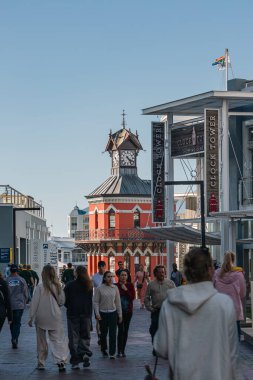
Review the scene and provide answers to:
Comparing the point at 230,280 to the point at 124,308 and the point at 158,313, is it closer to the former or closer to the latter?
the point at 158,313

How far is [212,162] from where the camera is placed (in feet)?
130

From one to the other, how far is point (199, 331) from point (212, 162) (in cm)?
3281

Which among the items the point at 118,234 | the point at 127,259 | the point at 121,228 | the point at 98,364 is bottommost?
the point at 98,364

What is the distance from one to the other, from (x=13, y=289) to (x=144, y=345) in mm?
2864

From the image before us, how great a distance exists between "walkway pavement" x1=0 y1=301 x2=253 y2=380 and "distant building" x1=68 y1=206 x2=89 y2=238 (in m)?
153

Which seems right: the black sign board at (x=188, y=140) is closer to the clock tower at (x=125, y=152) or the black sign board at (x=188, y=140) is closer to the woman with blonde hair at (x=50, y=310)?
the woman with blonde hair at (x=50, y=310)

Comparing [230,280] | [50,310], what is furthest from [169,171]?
[50,310]

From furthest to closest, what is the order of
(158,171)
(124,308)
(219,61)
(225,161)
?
(219,61)
(158,171)
(225,161)
(124,308)

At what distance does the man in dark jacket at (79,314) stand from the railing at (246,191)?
75.1 ft

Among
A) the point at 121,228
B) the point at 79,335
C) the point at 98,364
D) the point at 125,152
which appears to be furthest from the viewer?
the point at 125,152

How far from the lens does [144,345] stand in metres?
21.6

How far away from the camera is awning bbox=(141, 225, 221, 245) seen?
3856 centimetres

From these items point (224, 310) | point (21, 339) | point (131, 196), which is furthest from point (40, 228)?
point (224, 310)

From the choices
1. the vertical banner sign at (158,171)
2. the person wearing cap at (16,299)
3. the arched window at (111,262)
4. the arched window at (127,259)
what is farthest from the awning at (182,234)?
the arched window at (127,259)
